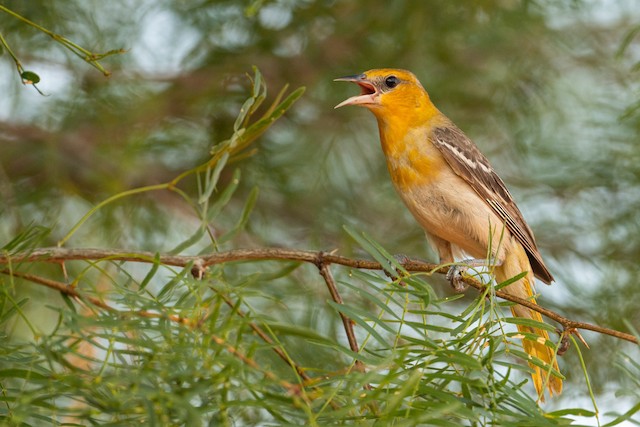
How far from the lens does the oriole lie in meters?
3.04

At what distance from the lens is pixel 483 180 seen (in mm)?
3209

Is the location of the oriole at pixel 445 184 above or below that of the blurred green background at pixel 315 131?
below

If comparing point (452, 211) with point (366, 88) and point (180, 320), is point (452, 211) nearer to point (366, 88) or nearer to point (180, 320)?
point (366, 88)

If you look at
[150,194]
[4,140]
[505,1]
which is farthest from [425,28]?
[4,140]

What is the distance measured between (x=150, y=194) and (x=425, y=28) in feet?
4.65

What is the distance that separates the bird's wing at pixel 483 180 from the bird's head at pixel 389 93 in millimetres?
148

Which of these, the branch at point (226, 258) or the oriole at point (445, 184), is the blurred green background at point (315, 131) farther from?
the branch at point (226, 258)

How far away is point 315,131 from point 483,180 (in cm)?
120

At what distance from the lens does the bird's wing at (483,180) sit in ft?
10.3

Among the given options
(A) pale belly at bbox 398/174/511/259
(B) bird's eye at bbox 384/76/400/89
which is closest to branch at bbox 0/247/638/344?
(A) pale belly at bbox 398/174/511/259

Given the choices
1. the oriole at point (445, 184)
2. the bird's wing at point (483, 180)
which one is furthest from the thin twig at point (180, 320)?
the bird's wing at point (483, 180)

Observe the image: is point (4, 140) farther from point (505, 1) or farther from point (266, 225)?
point (505, 1)

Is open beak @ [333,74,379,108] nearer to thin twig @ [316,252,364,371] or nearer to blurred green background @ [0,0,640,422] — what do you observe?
blurred green background @ [0,0,640,422]

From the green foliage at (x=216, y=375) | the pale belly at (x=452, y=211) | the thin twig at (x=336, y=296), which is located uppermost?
the pale belly at (x=452, y=211)
